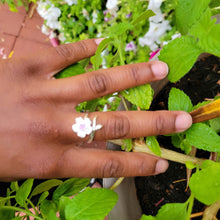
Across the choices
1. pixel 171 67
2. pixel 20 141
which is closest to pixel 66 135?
pixel 20 141

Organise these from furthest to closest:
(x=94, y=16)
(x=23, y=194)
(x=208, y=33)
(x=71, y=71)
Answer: (x=94, y=16)
(x=71, y=71)
(x=23, y=194)
(x=208, y=33)

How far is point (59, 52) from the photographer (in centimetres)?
54

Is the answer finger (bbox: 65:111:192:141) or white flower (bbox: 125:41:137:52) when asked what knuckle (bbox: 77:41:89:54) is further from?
white flower (bbox: 125:41:137:52)

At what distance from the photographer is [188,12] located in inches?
16.6

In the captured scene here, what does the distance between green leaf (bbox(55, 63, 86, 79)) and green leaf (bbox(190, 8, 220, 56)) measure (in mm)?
266

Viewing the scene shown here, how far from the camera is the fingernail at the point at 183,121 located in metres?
0.44

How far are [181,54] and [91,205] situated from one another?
0.27 metres

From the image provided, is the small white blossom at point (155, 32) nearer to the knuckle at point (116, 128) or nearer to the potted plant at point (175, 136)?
the potted plant at point (175, 136)

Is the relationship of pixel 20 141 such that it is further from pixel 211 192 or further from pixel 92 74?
pixel 211 192

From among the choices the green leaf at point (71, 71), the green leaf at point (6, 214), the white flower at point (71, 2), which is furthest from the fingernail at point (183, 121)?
the white flower at point (71, 2)

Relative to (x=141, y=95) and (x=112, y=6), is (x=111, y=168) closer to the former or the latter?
(x=141, y=95)

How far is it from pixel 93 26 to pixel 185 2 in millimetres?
873

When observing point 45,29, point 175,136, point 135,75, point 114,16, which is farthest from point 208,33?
point 45,29

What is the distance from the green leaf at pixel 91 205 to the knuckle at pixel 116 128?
0.11 m
